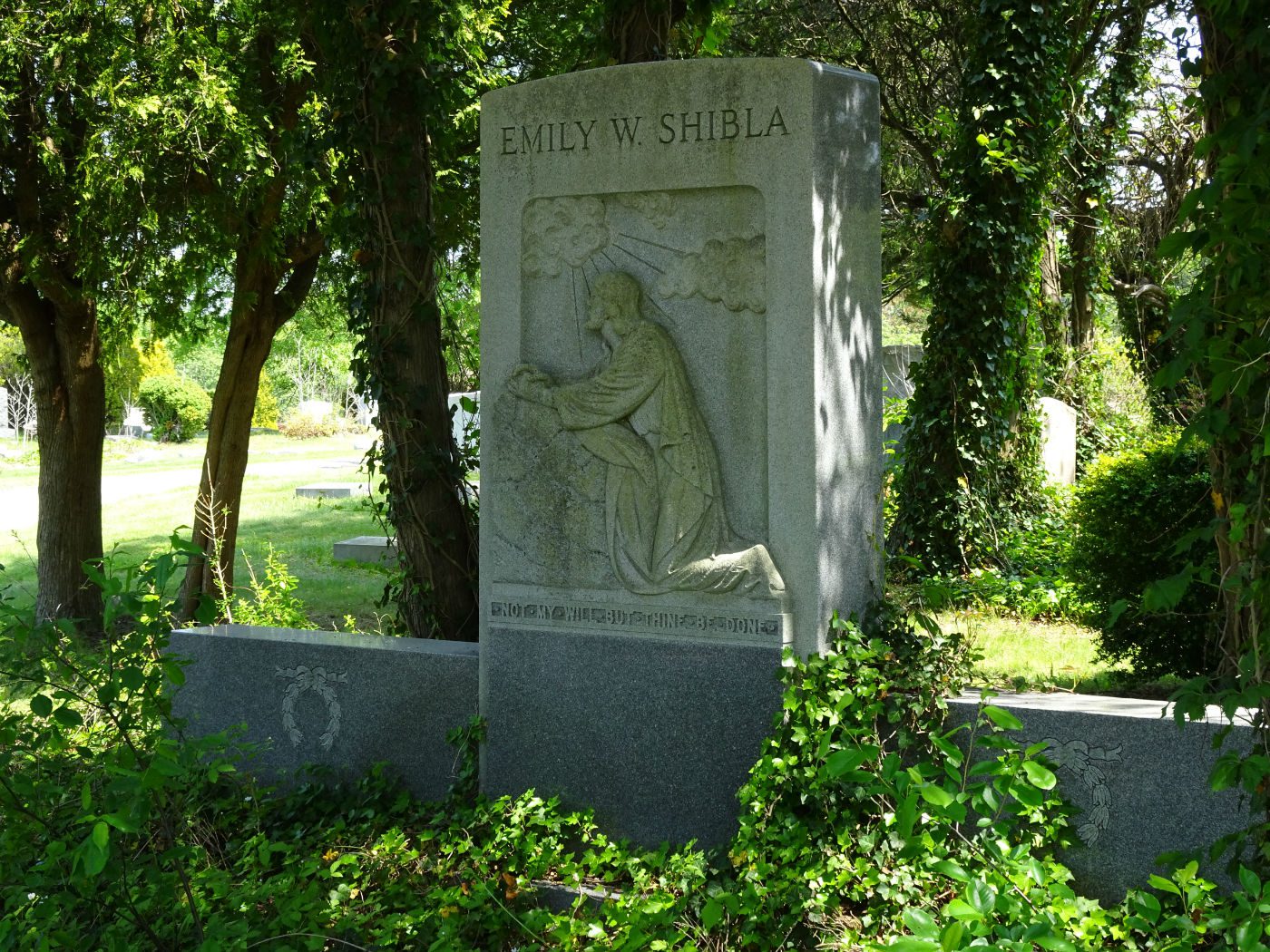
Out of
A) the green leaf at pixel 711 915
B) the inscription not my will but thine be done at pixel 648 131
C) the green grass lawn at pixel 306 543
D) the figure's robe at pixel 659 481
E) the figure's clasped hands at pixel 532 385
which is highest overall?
the inscription not my will but thine be done at pixel 648 131

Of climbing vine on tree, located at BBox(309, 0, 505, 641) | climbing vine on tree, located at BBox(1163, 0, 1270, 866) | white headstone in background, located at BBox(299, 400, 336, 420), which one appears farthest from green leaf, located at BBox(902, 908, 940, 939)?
white headstone in background, located at BBox(299, 400, 336, 420)

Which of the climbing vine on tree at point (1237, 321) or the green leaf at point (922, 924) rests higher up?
the climbing vine on tree at point (1237, 321)

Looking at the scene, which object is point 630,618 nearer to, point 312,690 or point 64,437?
point 312,690

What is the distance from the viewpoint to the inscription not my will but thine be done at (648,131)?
15.0ft

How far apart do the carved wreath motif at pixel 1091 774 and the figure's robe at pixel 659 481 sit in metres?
1.21

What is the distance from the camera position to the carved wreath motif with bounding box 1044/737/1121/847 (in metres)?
4.07

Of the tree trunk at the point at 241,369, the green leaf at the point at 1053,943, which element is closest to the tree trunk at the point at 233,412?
the tree trunk at the point at 241,369

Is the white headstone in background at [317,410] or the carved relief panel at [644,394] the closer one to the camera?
the carved relief panel at [644,394]

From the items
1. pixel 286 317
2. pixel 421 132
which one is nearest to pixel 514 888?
pixel 421 132

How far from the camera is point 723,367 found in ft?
15.3

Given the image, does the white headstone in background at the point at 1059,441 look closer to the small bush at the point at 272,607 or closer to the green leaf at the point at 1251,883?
the small bush at the point at 272,607

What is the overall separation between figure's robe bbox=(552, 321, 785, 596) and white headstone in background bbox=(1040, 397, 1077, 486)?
7.52 meters

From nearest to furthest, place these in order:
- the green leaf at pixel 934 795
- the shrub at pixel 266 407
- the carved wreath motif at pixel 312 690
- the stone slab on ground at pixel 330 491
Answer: the green leaf at pixel 934 795
the carved wreath motif at pixel 312 690
the stone slab on ground at pixel 330 491
the shrub at pixel 266 407

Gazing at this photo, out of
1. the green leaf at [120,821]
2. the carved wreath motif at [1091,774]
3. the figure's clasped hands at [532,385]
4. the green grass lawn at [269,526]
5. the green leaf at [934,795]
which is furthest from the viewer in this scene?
the green grass lawn at [269,526]
